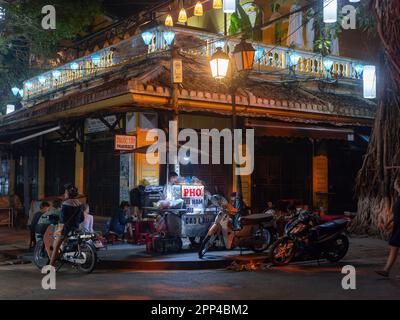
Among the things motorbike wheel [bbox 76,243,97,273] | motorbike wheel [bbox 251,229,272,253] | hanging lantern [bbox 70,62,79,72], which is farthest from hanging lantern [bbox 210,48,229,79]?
hanging lantern [bbox 70,62,79,72]

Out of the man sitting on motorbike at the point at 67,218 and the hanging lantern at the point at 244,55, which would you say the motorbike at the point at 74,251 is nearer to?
the man sitting on motorbike at the point at 67,218

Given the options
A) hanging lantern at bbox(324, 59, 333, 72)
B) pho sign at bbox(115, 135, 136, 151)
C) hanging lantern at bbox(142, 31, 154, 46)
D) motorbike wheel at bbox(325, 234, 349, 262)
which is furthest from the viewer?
hanging lantern at bbox(324, 59, 333, 72)

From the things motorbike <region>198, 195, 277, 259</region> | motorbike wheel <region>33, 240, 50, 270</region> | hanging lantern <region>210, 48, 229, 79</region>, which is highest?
hanging lantern <region>210, 48, 229, 79</region>

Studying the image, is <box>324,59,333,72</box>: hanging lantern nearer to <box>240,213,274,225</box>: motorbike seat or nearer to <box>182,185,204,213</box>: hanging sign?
<box>182,185,204,213</box>: hanging sign

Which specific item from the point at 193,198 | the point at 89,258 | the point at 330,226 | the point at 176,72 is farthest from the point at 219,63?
the point at 89,258

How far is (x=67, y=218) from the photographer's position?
10273mm

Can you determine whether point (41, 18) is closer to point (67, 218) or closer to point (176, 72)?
point (176, 72)

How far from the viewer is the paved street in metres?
7.92

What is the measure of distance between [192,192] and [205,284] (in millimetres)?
4368

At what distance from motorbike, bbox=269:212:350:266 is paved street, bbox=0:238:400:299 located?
0.28m

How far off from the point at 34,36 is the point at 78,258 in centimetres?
1093

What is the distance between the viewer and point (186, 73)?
1534 centimetres

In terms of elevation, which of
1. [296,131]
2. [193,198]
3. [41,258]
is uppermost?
[296,131]

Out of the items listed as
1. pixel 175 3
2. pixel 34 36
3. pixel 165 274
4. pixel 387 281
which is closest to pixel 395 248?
pixel 387 281
